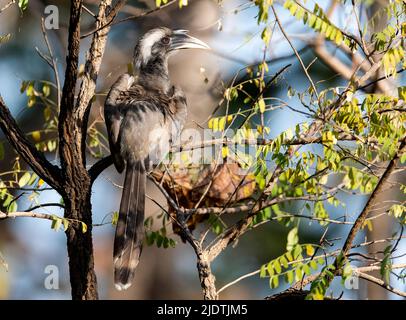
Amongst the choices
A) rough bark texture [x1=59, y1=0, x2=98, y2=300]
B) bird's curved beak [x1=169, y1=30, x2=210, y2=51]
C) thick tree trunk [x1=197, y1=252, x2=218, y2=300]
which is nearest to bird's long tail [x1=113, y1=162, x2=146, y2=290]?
rough bark texture [x1=59, y1=0, x2=98, y2=300]

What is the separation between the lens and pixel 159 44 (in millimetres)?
4988

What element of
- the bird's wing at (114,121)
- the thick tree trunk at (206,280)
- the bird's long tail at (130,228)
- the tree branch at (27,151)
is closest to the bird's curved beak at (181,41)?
the bird's wing at (114,121)

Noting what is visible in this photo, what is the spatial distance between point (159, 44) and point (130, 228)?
5.57 feet

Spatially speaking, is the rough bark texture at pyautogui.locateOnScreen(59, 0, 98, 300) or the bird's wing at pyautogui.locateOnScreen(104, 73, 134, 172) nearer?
the rough bark texture at pyautogui.locateOnScreen(59, 0, 98, 300)

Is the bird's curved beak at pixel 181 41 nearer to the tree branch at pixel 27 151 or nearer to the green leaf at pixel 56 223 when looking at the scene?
the tree branch at pixel 27 151

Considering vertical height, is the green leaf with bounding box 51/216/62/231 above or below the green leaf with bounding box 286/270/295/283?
above

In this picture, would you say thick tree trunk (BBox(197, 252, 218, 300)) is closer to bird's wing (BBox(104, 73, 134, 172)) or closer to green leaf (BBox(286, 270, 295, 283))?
green leaf (BBox(286, 270, 295, 283))

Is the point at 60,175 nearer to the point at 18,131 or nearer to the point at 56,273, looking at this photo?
the point at 18,131

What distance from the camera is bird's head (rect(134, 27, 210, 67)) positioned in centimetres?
490

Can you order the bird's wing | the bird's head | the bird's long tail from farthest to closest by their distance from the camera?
the bird's head, the bird's wing, the bird's long tail

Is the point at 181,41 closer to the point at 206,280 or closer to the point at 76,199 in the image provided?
the point at 76,199

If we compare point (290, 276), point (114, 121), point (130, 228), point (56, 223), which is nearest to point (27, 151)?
point (56, 223)

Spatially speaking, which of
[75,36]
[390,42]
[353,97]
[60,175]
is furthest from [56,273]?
[390,42]

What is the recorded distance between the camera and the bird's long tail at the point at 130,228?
3.58m
